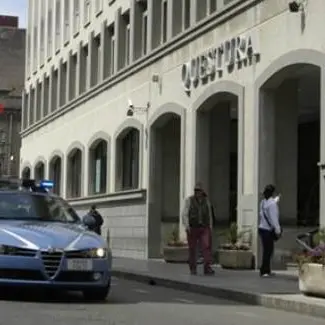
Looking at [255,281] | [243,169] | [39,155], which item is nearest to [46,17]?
[39,155]

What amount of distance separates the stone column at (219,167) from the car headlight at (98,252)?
13.4 m

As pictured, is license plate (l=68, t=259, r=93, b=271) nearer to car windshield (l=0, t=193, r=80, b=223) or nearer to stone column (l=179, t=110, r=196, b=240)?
car windshield (l=0, t=193, r=80, b=223)

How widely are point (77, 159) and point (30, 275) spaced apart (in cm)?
2898

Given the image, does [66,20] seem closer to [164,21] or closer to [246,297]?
[164,21]

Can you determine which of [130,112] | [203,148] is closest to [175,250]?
[203,148]

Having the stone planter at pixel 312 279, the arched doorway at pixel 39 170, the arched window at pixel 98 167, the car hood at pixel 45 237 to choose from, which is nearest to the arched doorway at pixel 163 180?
the arched window at pixel 98 167

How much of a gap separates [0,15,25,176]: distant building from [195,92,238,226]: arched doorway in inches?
1637

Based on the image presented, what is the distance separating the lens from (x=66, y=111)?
41.8 meters

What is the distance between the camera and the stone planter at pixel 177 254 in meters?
25.2

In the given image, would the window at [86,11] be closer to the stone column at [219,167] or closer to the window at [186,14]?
the window at [186,14]

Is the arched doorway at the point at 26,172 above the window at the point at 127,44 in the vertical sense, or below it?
below

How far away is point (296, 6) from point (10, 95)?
59785 mm

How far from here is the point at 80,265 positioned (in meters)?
12.2

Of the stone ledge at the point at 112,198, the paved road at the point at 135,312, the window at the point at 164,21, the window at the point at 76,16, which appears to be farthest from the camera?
the window at the point at 76,16
